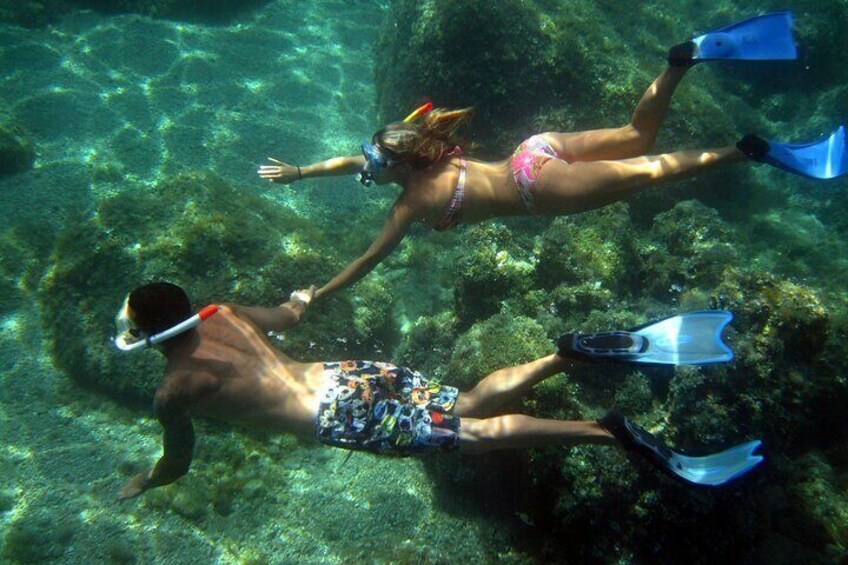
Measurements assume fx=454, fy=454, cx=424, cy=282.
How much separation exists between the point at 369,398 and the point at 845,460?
13.3ft

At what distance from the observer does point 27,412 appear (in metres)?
4.63

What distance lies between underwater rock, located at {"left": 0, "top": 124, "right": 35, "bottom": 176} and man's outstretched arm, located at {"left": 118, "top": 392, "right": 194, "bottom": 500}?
5.92m

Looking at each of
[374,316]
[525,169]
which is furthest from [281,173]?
[525,169]

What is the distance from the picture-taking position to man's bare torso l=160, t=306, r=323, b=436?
10.2ft

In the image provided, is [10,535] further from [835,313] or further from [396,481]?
[835,313]

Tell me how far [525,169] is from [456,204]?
69 centimetres

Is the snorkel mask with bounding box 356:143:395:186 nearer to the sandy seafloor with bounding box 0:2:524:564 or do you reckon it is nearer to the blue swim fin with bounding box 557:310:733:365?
the blue swim fin with bounding box 557:310:733:365

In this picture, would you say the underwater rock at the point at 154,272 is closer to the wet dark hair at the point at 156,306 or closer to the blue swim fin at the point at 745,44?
the wet dark hair at the point at 156,306

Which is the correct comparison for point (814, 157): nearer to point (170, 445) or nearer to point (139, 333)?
point (139, 333)

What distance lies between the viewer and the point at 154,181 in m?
6.64

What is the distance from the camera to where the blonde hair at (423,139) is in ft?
12.9

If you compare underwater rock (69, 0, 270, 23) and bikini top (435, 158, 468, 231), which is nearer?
bikini top (435, 158, 468, 231)

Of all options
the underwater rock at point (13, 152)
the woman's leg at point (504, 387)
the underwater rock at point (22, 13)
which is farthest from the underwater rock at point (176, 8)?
the woman's leg at point (504, 387)

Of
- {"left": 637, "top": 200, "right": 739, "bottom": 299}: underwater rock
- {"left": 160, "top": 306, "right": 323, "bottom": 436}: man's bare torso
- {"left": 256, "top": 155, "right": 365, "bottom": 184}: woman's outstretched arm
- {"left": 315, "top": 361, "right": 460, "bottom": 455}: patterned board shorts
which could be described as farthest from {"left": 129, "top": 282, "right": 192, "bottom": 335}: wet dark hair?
{"left": 637, "top": 200, "right": 739, "bottom": 299}: underwater rock
